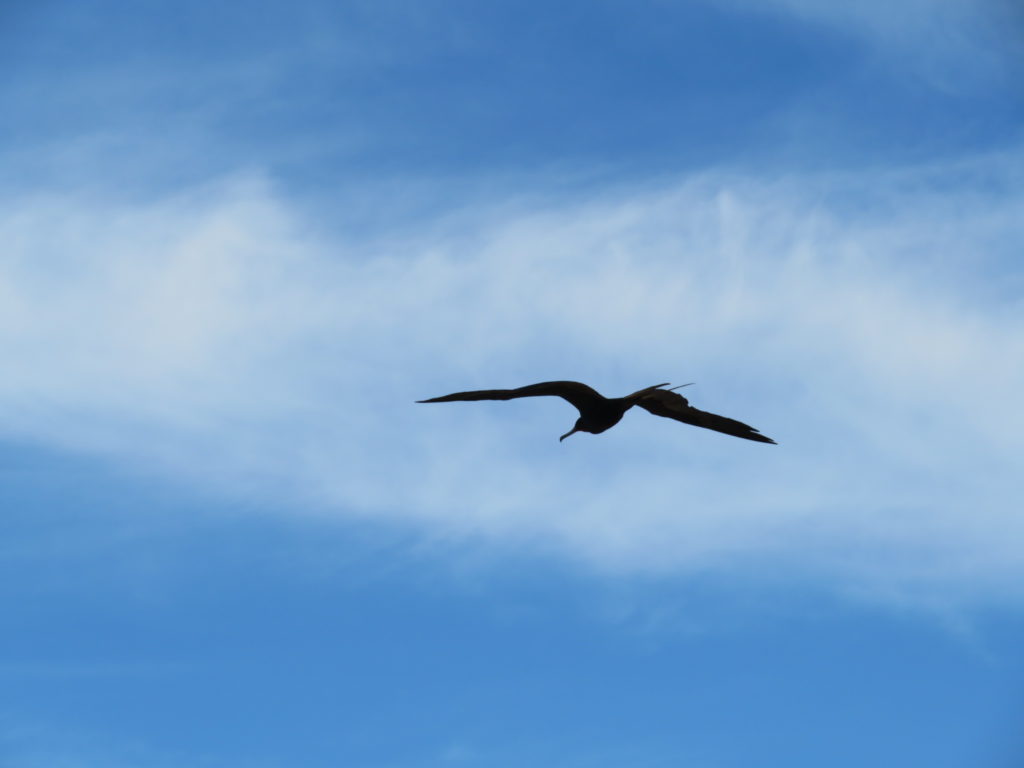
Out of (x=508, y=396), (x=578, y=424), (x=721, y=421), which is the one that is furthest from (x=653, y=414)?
(x=508, y=396)

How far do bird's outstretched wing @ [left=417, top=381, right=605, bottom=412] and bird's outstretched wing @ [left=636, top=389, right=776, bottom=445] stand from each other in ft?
6.83

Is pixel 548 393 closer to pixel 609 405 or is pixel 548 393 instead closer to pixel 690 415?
pixel 609 405

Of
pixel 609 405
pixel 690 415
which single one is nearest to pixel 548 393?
pixel 609 405

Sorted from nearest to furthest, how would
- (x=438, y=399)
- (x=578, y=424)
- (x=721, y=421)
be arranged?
1. (x=438, y=399)
2. (x=578, y=424)
3. (x=721, y=421)

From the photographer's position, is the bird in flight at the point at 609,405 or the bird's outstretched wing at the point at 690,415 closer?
the bird in flight at the point at 609,405

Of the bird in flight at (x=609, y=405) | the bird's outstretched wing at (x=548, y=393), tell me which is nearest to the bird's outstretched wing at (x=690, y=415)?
the bird in flight at (x=609, y=405)

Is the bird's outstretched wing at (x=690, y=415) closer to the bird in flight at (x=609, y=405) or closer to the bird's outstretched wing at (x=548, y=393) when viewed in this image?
the bird in flight at (x=609, y=405)

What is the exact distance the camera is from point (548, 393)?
1598 centimetres

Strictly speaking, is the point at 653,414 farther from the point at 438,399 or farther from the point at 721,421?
the point at 438,399

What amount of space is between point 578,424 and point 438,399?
286cm

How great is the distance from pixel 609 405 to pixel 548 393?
3.54ft

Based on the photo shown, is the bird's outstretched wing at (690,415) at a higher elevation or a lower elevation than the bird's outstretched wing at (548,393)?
higher

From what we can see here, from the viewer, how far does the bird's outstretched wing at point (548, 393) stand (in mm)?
15195

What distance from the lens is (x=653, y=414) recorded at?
1884cm
